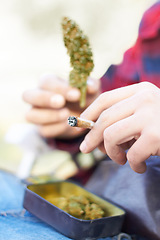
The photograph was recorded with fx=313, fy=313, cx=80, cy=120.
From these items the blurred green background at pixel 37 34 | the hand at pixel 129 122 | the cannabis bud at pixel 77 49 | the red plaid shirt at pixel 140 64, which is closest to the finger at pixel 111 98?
the hand at pixel 129 122

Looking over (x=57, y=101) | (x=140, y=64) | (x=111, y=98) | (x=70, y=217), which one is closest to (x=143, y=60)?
(x=140, y=64)

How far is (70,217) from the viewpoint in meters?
0.46

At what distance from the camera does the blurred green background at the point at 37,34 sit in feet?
7.63

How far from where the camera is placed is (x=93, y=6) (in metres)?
2.66

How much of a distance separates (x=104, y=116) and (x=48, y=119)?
0.46 m

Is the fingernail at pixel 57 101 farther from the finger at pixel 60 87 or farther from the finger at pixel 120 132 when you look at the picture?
the finger at pixel 120 132

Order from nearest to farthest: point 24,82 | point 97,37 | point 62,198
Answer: point 62,198 < point 97,37 < point 24,82

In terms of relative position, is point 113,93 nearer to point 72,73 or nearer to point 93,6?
point 72,73

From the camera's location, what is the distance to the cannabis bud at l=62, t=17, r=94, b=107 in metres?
Result: 0.57

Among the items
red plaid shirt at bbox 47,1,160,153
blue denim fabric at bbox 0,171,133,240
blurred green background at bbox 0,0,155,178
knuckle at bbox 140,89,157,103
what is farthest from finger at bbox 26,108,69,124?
blurred green background at bbox 0,0,155,178

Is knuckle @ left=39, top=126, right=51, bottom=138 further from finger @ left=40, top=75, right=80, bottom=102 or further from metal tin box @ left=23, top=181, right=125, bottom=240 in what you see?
metal tin box @ left=23, top=181, right=125, bottom=240

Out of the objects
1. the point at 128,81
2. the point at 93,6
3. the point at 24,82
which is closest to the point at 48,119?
the point at 128,81

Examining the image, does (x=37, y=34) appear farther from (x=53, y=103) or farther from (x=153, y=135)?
(x=153, y=135)

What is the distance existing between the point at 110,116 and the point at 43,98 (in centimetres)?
45
